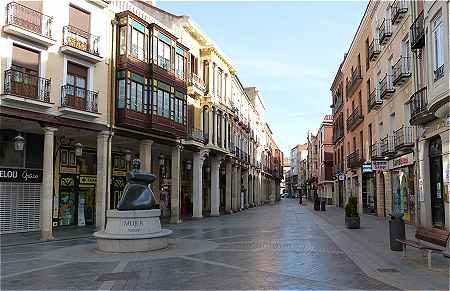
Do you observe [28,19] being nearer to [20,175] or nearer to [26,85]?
[26,85]

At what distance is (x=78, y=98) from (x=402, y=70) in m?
15.7

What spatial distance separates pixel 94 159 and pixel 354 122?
22043mm

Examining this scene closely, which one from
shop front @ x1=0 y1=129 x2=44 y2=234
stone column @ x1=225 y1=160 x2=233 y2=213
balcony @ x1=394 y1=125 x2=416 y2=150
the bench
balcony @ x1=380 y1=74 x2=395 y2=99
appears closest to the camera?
the bench

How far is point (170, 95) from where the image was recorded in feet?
85.0

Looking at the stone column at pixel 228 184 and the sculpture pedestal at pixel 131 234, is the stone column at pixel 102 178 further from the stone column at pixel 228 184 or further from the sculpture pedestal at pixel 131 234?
the stone column at pixel 228 184

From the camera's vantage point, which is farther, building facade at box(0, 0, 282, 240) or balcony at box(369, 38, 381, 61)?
balcony at box(369, 38, 381, 61)

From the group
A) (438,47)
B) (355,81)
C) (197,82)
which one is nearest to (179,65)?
(197,82)

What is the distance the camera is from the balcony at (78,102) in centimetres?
1942

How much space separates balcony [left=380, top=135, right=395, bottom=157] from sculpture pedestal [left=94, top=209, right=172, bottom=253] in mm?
15878

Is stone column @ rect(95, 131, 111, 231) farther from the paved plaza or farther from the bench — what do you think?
the bench

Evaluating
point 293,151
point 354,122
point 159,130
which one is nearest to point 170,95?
point 159,130

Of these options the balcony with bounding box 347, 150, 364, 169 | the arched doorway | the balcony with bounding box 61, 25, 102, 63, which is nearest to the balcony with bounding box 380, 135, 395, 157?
the arched doorway

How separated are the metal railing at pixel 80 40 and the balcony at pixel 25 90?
7.71 feet

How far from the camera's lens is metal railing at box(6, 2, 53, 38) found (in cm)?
1719
